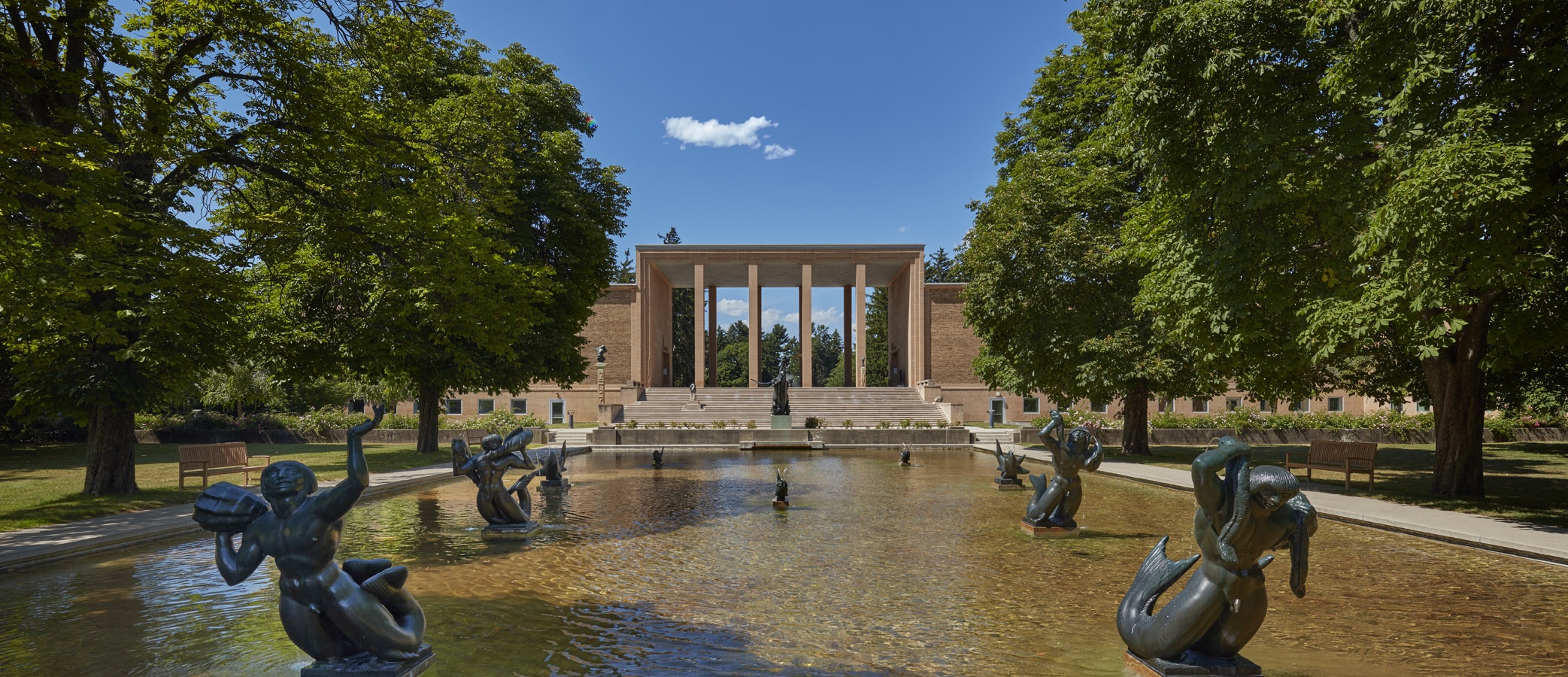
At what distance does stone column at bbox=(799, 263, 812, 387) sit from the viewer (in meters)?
52.3

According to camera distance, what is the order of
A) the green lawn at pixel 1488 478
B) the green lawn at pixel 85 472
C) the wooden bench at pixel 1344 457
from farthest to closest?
1. the wooden bench at pixel 1344 457
2. the green lawn at pixel 1488 478
3. the green lawn at pixel 85 472

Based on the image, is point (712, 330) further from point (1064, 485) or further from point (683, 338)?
point (1064, 485)

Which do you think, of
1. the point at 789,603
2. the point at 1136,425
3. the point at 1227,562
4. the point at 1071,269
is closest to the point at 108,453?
the point at 789,603

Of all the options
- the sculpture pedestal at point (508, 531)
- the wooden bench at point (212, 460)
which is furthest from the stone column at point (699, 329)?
the sculpture pedestal at point (508, 531)

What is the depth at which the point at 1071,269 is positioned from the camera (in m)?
22.5

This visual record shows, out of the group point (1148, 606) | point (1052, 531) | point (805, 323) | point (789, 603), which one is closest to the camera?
point (1148, 606)

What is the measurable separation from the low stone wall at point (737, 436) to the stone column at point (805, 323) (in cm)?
2167

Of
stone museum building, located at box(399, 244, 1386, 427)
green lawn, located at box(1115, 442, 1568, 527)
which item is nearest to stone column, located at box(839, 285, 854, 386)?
stone museum building, located at box(399, 244, 1386, 427)

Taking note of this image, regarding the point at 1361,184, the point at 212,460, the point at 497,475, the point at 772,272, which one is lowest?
the point at 212,460

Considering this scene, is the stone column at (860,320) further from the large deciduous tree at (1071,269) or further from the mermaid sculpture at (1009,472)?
the mermaid sculpture at (1009,472)

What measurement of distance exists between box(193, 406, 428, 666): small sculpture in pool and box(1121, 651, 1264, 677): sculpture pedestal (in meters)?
4.72

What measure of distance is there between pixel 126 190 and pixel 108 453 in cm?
462

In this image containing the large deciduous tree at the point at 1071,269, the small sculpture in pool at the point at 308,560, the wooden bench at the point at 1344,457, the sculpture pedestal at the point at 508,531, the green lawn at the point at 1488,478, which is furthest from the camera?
the large deciduous tree at the point at 1071,269

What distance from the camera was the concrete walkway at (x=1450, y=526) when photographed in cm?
904
